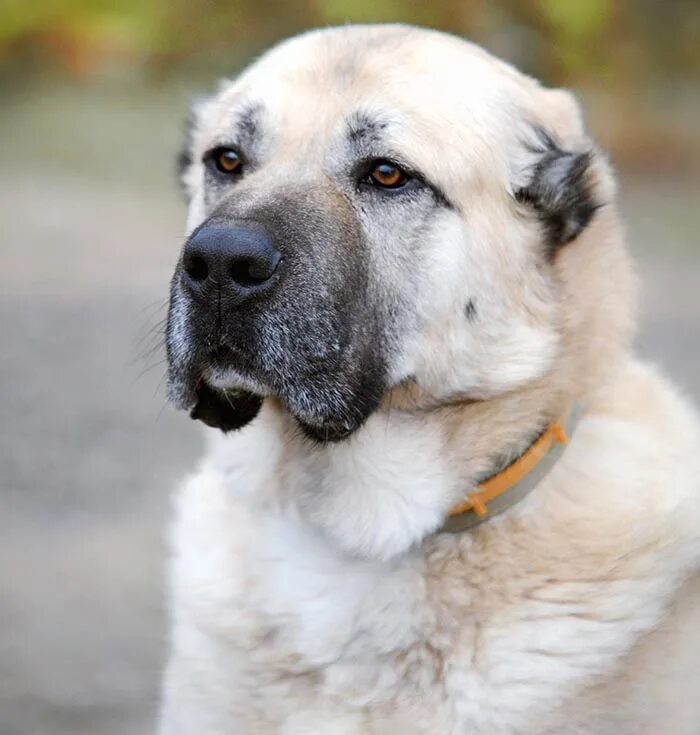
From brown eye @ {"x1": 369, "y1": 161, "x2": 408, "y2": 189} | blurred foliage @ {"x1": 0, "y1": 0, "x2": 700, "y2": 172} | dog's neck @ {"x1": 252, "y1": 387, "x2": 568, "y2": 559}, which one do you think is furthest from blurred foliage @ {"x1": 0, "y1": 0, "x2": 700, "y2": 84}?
dog's neck @ {"x1": 252, "y1": 387, "x2": 568, "y2": 559}

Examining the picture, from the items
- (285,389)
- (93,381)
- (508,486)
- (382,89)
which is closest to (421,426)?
(508,486)

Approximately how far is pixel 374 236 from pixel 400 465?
57cm

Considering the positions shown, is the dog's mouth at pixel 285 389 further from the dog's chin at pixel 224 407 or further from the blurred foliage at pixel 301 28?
the blurred foliage at pixel 301 28

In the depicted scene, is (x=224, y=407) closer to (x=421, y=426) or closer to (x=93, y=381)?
(x=421, y=426)

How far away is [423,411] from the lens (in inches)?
125

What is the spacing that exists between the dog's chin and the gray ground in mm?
1478

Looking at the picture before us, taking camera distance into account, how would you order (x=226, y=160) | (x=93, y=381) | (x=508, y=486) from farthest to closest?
(x=93, y=381), (x=226, y=160), (x=508, y=486)

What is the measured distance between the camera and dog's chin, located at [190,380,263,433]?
306cm

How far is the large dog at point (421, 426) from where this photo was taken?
2951mm

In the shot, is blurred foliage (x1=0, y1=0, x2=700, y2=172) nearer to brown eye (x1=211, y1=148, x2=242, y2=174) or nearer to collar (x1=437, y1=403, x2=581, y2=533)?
brown eye (x1=211, y1=148, x2=242, y2=174)

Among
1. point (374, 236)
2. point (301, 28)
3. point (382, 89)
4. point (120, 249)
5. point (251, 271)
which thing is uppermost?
point (301, 28)

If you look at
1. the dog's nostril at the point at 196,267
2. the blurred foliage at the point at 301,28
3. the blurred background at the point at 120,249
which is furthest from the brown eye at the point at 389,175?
the blurred foliage at the point at 301,28

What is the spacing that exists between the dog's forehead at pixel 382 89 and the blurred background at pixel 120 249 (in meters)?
0.62

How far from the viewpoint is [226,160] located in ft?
11.0
